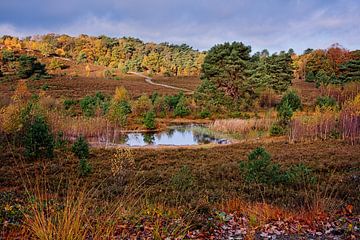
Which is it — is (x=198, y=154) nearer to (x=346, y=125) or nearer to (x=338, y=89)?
(x=346, y=125)

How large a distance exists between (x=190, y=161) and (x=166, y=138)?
33.5 ft

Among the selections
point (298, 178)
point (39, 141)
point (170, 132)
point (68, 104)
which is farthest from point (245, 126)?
point (68, 104)

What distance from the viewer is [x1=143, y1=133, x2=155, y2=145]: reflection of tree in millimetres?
23647

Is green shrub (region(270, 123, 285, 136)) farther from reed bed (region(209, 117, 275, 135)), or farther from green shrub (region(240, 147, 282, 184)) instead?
green shrub (region(240, 147, 282, 184))

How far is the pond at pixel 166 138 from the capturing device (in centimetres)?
2259

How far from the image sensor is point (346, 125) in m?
20.4

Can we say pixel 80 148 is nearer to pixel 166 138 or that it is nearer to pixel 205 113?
pixel 166 138

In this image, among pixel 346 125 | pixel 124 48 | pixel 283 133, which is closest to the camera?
pixel 346 125

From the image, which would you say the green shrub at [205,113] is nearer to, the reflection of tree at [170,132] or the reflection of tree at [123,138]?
the reflection of tree at [170,132]

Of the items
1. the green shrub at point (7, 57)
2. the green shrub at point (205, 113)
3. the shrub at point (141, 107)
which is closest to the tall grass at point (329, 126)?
the green shrub at point (205, 113)

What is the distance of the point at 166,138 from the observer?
25.4 meters

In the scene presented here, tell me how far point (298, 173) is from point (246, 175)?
4.60 feet

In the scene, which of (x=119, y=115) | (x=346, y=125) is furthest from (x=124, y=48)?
(x=346, y=125)

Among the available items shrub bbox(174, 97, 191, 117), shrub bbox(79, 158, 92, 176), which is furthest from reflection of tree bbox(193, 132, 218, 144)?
shrub bbox(79, 158, 92, 176)
